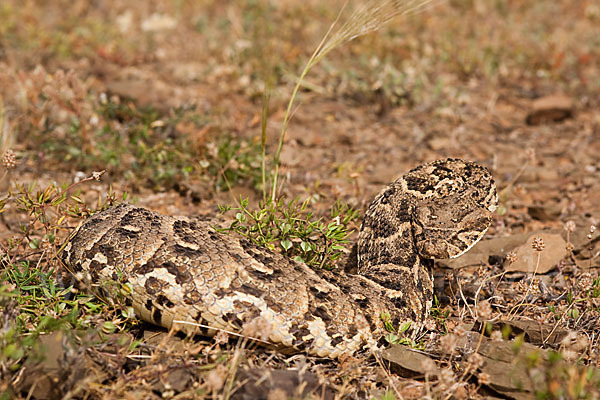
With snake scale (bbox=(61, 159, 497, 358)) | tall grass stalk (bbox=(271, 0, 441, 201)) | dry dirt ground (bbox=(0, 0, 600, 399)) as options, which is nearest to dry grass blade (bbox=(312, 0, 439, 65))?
tall grass stalk (bbox=(271, 0, 441, 201))

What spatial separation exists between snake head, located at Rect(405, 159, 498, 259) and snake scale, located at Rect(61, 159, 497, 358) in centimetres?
1

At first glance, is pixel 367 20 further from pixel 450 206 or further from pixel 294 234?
pixel 294 234

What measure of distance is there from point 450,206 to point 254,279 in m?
1.77

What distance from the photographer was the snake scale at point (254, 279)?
389 centimetres

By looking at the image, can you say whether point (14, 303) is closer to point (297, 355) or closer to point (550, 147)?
point (297, 355)

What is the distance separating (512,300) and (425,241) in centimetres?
90

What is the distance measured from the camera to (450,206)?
4859mm

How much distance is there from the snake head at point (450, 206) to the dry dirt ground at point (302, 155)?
382 millimetres

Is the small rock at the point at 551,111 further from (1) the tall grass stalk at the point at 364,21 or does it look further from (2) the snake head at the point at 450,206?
(1) the tall grass stalk at the point at 364,21

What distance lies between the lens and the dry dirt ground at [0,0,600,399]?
3637 mm

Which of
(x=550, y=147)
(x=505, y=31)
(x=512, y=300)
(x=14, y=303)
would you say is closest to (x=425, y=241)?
(x=512, y=300)

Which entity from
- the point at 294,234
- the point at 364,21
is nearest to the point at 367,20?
the point at 364,21

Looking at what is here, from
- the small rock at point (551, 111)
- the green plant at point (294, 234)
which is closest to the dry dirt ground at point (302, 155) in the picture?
the small rock at point (551, 111)

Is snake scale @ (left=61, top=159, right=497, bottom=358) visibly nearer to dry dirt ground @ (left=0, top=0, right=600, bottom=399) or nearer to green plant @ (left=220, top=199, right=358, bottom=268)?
dry dirt ground @ (left=0, top=0, right=600, bottom=399)
